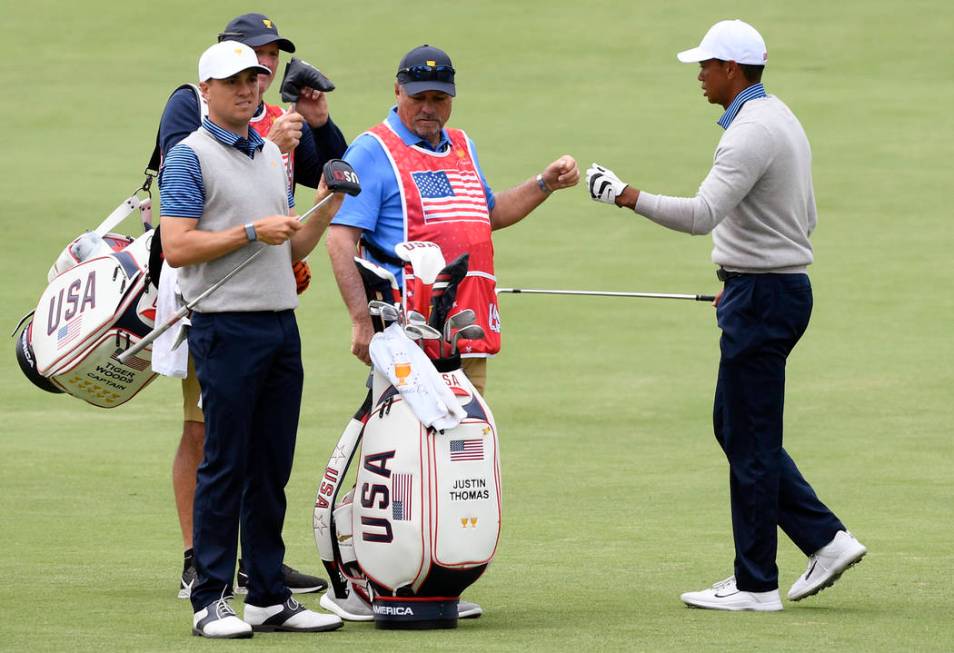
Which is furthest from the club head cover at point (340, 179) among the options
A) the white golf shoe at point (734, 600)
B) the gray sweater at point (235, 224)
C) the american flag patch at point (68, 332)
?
the white golf shoe at point (734, 600)

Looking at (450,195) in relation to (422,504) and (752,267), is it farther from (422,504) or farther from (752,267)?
(422,504)

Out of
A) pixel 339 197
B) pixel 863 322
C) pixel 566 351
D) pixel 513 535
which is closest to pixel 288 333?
pixel 339 197

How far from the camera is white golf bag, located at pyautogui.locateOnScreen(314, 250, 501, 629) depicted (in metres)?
6.06

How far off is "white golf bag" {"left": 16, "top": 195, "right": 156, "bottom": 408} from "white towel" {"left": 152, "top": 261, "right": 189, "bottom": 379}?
7 centimetres

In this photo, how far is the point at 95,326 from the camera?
267 inches

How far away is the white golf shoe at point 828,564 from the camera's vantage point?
262 inches

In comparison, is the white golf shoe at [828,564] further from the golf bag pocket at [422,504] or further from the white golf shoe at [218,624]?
the white golf shoe at [218,624]

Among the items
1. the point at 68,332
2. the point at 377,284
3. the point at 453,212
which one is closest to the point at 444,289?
the point at 377,284

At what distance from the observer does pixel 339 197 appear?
239 inches

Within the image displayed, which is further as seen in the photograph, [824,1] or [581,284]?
[824,1]

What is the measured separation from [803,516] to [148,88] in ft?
71.9

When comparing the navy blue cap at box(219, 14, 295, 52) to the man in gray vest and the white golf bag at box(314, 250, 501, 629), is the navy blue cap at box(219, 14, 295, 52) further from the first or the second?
the white golf bag at box(314, 250, 501, 629)

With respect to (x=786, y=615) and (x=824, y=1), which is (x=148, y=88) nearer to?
(x=824, y=1)

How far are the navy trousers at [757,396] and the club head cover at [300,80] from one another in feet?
5.40
